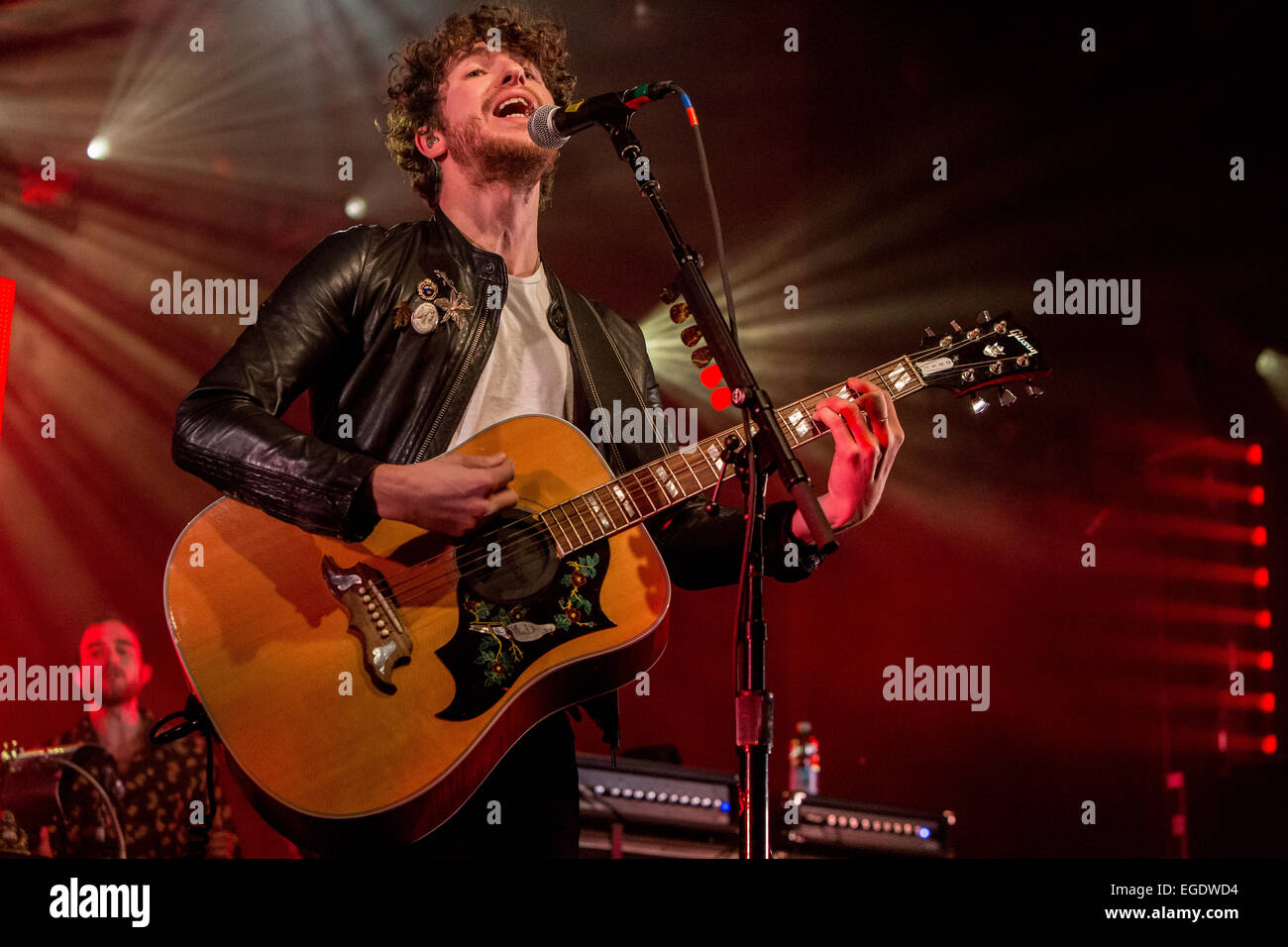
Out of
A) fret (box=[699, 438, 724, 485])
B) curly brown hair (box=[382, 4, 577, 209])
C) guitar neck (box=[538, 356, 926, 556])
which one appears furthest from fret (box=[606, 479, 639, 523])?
curly brown hair (box=[382, 4, 577, 209])

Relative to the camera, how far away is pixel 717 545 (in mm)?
2613

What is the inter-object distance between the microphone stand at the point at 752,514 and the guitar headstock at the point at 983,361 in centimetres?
75

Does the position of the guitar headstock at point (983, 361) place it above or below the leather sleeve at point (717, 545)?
above

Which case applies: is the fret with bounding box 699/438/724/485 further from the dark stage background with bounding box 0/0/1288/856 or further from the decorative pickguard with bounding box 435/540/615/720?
the dark stage background with bounding box 0/0/1288/856

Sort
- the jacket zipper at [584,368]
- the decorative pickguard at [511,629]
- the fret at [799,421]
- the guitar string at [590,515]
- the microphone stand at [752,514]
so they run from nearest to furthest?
1. the microphone stand at [752,514]
2. the decorative pickguard at [511,629]
3. the guitar string at [590,515]
4. the fret at [799,421]
5. the jacket zipper at [584,368]

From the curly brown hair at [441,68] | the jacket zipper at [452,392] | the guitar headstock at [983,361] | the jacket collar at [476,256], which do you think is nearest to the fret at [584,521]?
the jacket zipper at [452,392]

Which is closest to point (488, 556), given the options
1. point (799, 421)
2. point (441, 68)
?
point (799, 421)

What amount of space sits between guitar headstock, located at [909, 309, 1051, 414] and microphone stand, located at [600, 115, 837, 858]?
75cm

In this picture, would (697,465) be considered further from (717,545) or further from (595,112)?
(595,112)

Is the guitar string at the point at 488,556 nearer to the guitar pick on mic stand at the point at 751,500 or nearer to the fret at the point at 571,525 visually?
the fret at the point at 571,525

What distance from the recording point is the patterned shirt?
3.78m

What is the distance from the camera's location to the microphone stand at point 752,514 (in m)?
1.89

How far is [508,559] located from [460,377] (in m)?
0.49

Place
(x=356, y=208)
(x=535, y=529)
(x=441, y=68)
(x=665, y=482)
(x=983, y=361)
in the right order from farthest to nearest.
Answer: (x=356, y=208), (x=441, y=68), (x=983, y=361), (x=665, y=482), (x=535, y=529)
